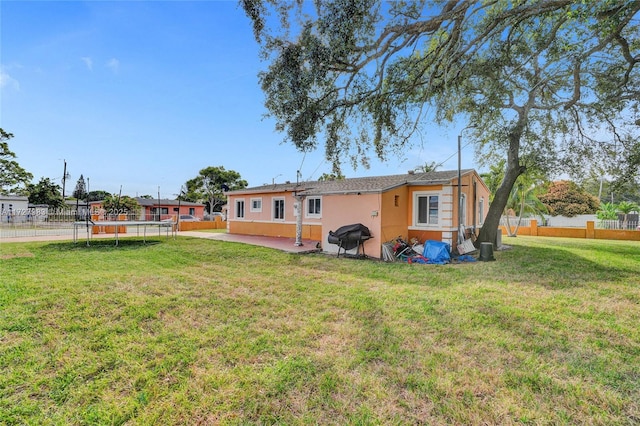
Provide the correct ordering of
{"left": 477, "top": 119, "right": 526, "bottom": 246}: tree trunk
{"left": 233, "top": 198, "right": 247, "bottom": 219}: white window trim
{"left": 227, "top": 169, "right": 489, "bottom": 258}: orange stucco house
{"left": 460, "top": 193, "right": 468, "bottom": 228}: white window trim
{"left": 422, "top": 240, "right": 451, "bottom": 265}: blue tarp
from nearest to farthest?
{"left": 422, "top": 240, "right": 451, "bottom": 265}: blue tarp, {"left": 227, "top": 169, "right": 489, "bottom": 258}: orange stucco house, {"left": 477, "top": 119, "right": 526, "bottom": 246}: tree trunk, {"left": 460, "top": 193, "right": 468, "bottom": 228}: white window trim, {"left": 233, "top": 198, "right": 247, "bottom": 219}: white window trim

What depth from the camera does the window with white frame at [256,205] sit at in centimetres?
1801

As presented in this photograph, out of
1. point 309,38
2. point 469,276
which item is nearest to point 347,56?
point 309,38

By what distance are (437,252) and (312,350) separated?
831cm

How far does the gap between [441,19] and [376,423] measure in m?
8.18

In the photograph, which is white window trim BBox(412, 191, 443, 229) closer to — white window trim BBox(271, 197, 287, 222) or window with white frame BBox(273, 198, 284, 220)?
white window trim BBox(271, 197, 287, 222)

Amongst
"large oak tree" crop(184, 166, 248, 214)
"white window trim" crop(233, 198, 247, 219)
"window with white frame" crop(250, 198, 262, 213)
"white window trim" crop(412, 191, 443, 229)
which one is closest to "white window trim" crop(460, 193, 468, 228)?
"white window trim" crop(412, 191, 443, 229)

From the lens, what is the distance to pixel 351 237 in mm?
11016

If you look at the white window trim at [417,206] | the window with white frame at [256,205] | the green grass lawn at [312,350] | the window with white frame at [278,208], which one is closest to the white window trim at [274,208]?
the window with white frame at [278,208]

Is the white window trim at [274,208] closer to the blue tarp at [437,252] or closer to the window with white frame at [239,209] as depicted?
the window with white frame at [239,209]

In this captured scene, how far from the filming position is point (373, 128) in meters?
9.61

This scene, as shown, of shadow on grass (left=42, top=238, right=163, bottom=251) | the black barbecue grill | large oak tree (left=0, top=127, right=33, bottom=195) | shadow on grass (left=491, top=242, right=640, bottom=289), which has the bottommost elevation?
shadow on grass (left=491, top=242, right=640, bottom=289)

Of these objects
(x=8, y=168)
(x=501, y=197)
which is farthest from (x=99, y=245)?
(x=8, y=168)

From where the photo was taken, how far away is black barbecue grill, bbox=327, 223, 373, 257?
431 inches

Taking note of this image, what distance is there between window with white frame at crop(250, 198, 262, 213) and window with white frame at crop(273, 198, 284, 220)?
1.27 m
